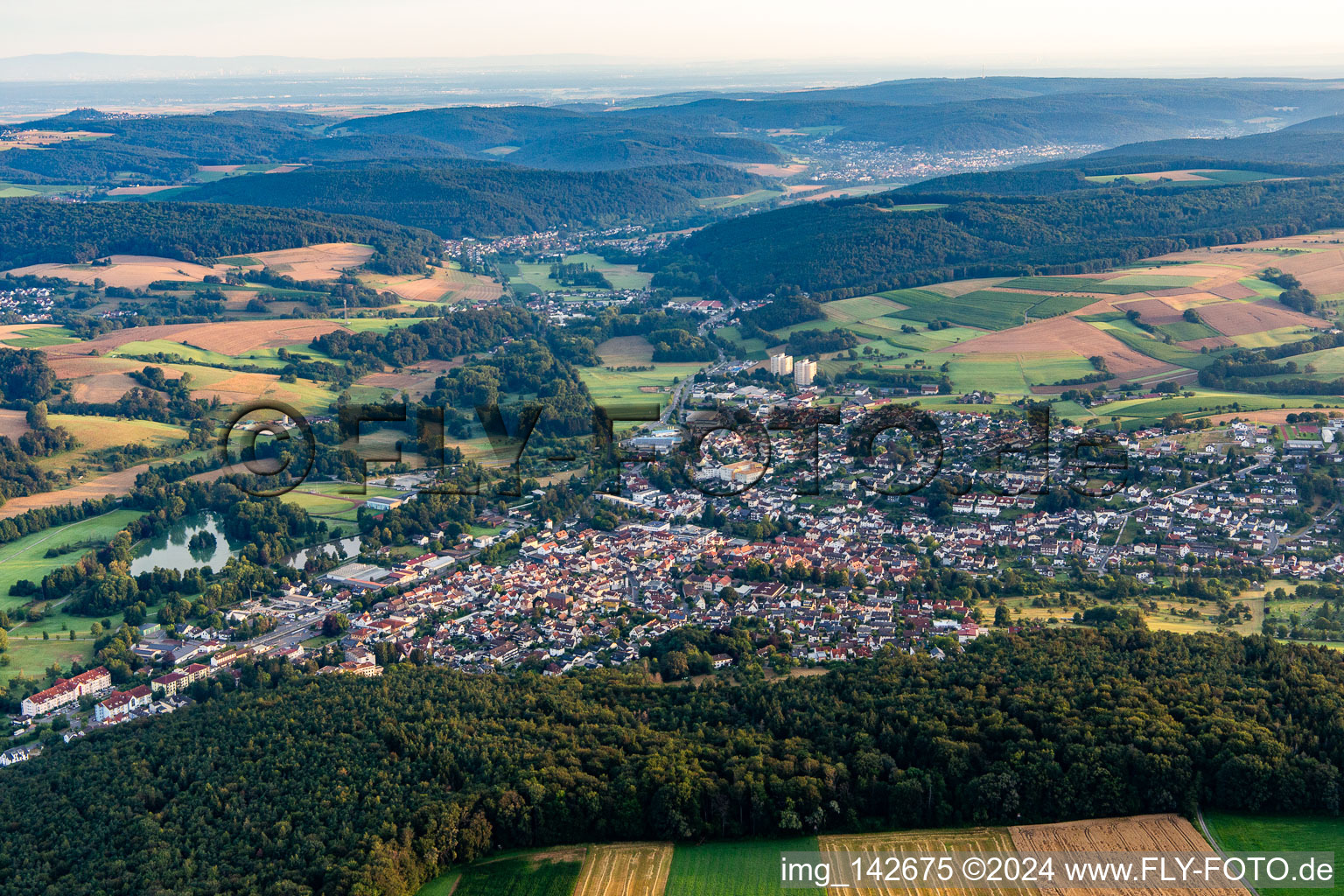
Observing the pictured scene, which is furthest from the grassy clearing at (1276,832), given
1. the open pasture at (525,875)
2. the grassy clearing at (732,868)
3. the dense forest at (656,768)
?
the open pasture at (525,875)

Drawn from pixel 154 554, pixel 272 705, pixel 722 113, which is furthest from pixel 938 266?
pixel 722 113

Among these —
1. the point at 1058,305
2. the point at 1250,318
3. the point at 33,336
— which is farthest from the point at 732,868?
the point at 33,336

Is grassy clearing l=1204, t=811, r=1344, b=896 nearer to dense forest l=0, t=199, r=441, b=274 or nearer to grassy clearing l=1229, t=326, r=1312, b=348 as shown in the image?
grassy clearing l=1229, t=326, r=1312, b=348

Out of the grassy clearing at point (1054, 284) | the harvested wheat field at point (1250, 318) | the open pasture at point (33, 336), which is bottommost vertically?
the open pasture at point (33, 336)

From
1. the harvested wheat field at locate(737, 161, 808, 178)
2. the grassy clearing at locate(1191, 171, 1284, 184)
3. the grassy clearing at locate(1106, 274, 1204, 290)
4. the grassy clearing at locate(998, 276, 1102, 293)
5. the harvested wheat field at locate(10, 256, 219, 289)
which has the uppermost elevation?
the grassy clearing at locate(1191, 171, 1284, 184)

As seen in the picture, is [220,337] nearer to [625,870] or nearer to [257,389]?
[257,389]

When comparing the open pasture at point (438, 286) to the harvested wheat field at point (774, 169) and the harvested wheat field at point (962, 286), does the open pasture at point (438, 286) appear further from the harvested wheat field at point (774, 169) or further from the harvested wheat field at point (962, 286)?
the harvested wheat field at point (774, 169)

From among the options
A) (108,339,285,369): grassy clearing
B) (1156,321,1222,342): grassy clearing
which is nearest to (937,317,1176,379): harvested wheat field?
(1156,321,1222,342): grassy clearing
